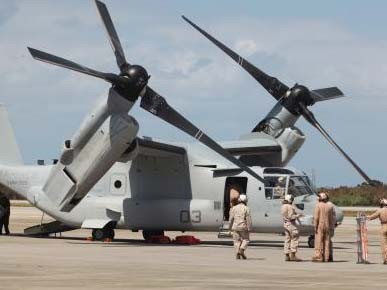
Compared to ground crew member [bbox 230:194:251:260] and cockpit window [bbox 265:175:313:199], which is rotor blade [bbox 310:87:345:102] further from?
ground crew member [bbox 230:194:251:260]

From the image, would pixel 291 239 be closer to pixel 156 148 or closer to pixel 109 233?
pixel 156 148

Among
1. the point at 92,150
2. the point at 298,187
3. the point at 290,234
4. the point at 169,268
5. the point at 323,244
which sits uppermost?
the point at 92,150

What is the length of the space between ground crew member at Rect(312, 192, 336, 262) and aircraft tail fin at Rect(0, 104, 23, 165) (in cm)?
1577

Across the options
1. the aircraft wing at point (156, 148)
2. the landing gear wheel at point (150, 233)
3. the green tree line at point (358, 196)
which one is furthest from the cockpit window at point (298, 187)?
the green tree line at point (358, 196)

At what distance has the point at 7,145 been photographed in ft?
126

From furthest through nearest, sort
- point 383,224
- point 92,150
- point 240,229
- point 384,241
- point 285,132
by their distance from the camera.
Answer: point 285,132 → point 92,150 → point 240,229 → point 383,224 → point 384,241

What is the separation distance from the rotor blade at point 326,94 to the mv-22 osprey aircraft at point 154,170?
4 cm

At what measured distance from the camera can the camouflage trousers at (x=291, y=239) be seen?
25609mm

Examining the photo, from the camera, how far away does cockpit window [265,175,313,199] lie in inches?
1282

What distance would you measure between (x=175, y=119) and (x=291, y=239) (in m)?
7.63

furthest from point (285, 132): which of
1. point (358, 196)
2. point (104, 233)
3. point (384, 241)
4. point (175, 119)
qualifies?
point (358, 196)

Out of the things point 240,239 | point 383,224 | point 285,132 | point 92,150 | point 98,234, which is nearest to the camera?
point 383,224

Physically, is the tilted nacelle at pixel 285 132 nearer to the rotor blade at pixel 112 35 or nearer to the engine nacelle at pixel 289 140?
the engine nacelle at pixel 289 140

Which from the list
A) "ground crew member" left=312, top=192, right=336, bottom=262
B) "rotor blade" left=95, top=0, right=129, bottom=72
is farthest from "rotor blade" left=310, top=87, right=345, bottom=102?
"ground crew member" left=312, top=192, right=336, bottom=262
